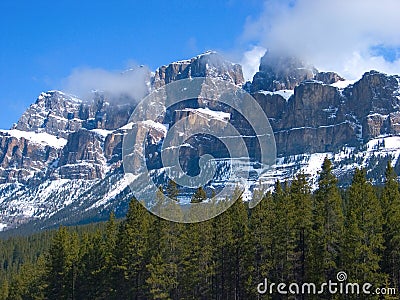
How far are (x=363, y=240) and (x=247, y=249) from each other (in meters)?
13.6

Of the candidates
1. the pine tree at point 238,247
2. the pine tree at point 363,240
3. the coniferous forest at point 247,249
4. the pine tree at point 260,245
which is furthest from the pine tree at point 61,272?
the pine tree at point 363,240

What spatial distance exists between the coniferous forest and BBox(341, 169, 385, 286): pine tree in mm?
74

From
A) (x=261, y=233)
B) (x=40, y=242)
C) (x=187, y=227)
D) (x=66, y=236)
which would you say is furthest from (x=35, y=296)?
(x=40, y=242)

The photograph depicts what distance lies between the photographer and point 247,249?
192 ft

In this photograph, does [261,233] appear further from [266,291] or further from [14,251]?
[14,251]

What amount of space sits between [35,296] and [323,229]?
43493 mm

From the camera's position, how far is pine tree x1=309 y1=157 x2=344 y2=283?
4941 cm

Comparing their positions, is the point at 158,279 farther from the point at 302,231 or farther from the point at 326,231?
the point at 326,231

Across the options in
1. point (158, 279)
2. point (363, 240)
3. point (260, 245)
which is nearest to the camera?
point (363, 240)

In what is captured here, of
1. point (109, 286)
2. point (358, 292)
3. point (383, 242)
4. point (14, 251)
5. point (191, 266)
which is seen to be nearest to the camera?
point (358, 292)

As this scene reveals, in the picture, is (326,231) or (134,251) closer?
(326,231)

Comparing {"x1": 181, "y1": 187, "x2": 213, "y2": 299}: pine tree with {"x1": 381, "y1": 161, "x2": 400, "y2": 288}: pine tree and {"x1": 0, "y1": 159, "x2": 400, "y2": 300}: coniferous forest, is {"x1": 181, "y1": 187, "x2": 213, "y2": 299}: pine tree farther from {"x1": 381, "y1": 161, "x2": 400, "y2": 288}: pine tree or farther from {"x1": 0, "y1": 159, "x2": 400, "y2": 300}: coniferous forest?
{"x1": 381, "y1": 161, "x2": 400, "y2": 288}: pine tree

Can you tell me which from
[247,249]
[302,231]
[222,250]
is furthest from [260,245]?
[222,250]

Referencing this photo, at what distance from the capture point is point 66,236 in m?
74.6
